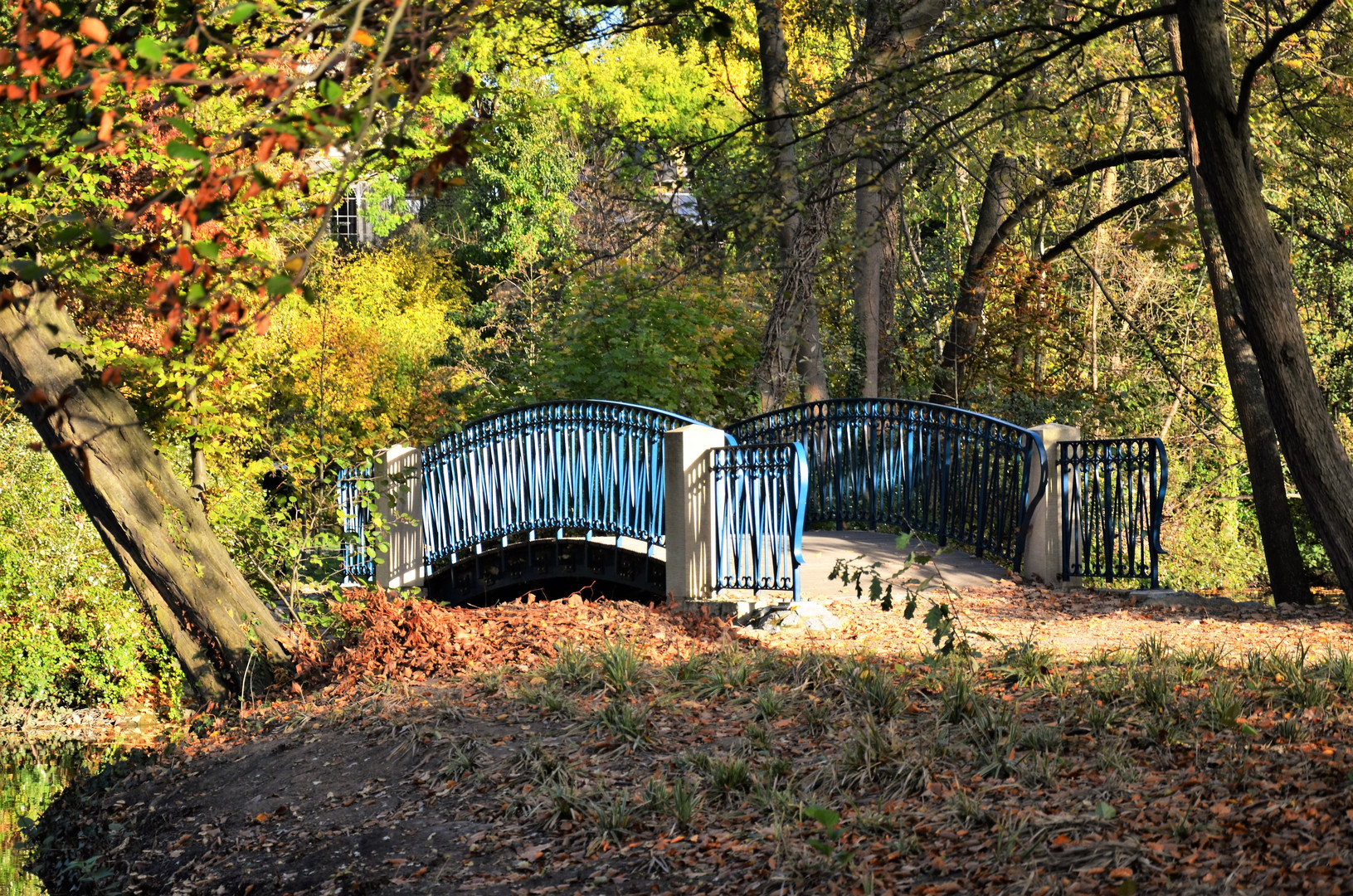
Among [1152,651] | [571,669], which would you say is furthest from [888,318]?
[571,669]

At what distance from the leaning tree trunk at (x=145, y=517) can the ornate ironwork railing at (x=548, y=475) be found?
144 inches

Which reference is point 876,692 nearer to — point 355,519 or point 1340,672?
point 1340,672

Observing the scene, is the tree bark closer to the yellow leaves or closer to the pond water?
the pond water

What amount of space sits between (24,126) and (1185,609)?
10674 mm

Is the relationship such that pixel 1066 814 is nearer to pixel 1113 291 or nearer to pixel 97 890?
pixel 97 890

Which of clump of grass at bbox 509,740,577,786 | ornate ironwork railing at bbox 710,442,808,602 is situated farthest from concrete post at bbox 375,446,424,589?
clump of grass at bbox 509,740,577,786

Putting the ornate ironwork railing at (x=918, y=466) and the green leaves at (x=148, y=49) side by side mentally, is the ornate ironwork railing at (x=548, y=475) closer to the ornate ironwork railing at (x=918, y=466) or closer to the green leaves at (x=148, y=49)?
the ornate ironwork railing at (x=918, y=466)

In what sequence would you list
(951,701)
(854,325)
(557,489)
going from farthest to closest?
(854,325) → (557,489) → (951,701)

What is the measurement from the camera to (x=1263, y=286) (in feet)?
24.2

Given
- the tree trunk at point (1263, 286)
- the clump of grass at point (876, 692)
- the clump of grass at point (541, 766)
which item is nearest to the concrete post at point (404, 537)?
the clump of grass at point (541, 766)

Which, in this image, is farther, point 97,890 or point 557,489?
point 557,489

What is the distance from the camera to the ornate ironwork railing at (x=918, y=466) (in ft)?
39.2

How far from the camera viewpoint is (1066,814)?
5.09 metres

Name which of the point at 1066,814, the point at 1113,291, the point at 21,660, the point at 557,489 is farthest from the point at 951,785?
the point at 1113,291
